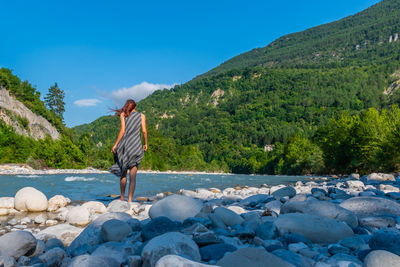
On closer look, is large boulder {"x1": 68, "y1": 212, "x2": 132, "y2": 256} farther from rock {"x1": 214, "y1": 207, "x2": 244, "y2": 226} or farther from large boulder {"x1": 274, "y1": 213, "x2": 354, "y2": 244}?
large boulder {"x1": 274, "y1": 213, "x2": 354, "y2": 244}

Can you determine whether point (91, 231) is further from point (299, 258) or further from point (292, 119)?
point (292, 119)

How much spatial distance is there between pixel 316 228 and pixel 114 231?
230 cm

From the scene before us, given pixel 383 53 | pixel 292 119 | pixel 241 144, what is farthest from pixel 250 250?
pixel 383 53

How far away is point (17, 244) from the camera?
3.00 metres

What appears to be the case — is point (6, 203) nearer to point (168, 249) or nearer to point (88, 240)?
point (88, 240)

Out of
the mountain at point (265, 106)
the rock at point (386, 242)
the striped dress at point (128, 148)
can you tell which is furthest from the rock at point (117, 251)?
the mountain at point (265, 106)

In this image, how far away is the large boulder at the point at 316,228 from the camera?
3057mm

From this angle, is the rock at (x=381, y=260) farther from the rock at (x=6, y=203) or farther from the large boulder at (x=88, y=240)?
the rock at (x=6, y=203)

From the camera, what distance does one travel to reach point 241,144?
369ft

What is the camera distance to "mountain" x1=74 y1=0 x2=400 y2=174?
281ft

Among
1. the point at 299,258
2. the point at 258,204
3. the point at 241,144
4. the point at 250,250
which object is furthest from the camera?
the point at 241,144

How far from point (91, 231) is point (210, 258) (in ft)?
5.68

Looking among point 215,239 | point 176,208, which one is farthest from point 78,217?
point 215,239

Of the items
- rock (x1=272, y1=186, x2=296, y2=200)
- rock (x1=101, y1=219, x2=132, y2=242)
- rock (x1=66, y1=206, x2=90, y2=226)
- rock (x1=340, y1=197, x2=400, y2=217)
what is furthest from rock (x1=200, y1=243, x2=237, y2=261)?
rock (x1=272, y1=186, x2=296, y2=200)
